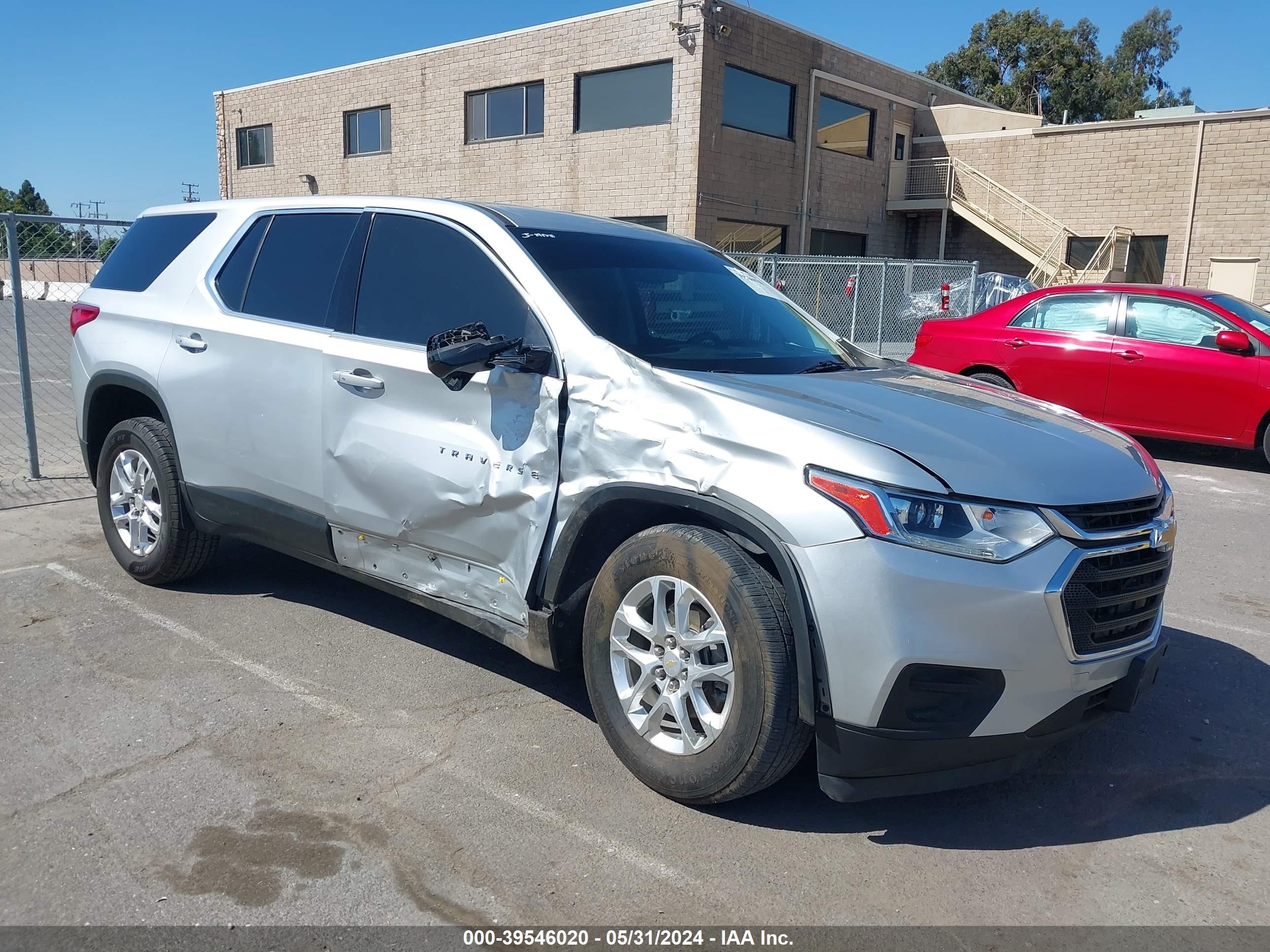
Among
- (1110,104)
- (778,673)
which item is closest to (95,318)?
(778,673)

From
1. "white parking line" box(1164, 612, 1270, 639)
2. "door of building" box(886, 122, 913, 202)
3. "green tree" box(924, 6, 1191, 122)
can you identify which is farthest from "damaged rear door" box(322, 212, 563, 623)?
"green tree" box(924, 6, 1191, 122)

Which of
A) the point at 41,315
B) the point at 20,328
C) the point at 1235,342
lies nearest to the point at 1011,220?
the point at 1235,342

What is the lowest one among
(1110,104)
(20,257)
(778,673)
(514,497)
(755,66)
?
(778,673)

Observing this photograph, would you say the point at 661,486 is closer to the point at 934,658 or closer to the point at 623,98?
the point at 934,658

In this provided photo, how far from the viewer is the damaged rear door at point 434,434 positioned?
11.6 ft

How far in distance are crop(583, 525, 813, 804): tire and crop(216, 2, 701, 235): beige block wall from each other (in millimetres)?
19678

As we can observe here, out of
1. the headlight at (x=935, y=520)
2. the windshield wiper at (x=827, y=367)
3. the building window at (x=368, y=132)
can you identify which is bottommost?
the headlight at (x=935, y=520)

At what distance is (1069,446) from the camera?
3.26 m

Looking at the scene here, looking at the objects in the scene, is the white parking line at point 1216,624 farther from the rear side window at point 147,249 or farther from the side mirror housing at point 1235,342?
the rear side window at point 147,249

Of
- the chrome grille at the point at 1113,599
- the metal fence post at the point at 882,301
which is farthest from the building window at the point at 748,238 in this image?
the chrome grille at the point at 1113,599

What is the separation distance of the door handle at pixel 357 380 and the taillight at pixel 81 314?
2.14 meters

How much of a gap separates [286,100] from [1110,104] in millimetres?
43621

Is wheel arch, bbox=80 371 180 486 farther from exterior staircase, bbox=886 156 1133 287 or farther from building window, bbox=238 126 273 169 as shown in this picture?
building window, bbox=238 126 273 169

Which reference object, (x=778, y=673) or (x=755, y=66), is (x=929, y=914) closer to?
(x=778, y=673)
